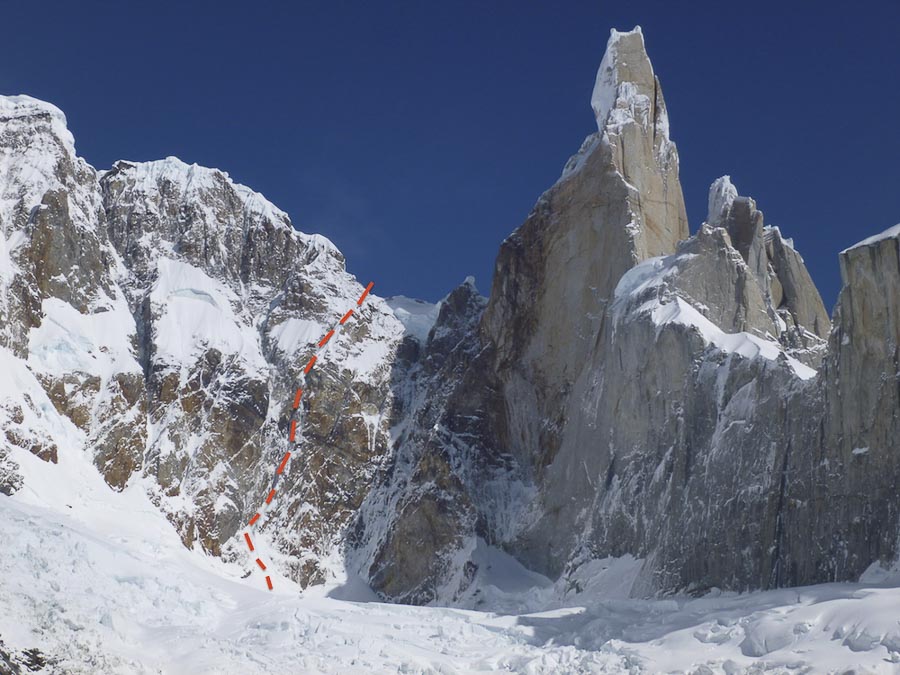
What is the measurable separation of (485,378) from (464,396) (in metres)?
2.22

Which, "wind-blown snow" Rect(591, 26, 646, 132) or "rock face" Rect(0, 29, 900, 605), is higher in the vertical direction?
"wind-blown snow" Rect(591, 26, 646, 132)

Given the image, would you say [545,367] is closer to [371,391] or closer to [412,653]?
[371,391]

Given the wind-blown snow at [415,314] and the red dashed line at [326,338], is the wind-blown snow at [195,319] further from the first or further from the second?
the wind-blown snow at [415,314]

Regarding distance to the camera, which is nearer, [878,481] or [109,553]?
[878,481]

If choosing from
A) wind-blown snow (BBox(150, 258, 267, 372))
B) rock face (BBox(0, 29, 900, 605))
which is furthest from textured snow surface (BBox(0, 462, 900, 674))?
wind-blown snow (BBox(150, 258, 267, 372))

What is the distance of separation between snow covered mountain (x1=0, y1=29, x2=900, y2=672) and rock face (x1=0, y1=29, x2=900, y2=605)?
206mm

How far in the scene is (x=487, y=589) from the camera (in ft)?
267

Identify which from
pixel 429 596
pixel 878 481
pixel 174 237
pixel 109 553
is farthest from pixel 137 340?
pixel 878 481

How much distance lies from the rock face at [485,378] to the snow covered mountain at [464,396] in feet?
0.67

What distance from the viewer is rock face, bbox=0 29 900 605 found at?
56.3 m

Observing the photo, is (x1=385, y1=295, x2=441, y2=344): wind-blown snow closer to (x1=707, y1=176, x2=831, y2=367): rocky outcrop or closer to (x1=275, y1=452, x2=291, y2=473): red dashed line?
(x1=275, y1=452, x2=291, y2=473): red dashed line

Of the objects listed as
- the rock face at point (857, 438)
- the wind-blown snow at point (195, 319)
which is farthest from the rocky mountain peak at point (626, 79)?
the rock face at point (857, 438)

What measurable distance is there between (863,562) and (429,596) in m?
42.2

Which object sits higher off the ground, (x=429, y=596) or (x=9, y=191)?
(x=9, y=191)
